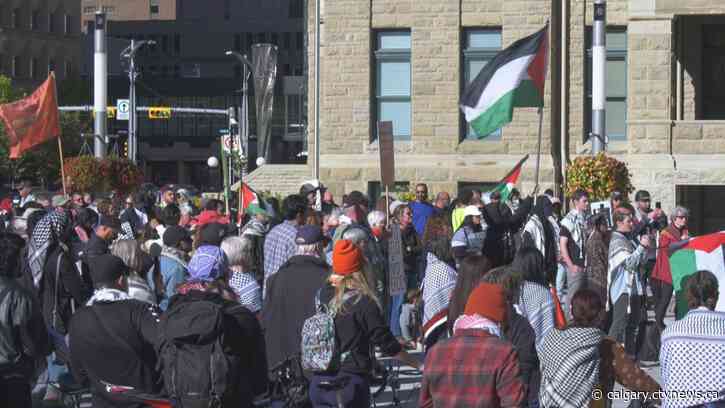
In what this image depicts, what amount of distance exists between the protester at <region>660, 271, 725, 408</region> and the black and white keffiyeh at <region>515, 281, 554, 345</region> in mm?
1698

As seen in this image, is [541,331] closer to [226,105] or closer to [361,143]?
[361,143]

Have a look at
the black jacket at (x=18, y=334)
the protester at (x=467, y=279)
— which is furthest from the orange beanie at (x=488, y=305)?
the black jacket at (x=18, y=334)

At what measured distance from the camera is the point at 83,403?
44.6 ft

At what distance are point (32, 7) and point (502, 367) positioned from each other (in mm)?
96141

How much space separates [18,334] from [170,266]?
12.2ft

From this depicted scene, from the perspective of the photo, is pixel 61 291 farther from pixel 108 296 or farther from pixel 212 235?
pixel 108 296

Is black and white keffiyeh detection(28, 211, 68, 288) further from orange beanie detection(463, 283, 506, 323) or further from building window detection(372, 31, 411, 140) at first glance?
building window detection(372, 31, 411, 140)

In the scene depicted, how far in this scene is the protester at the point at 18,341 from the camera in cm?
909

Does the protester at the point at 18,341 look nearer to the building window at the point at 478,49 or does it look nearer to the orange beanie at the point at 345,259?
the orange beanie at the point at 345,259

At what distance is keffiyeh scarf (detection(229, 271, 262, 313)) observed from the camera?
11.3 meters

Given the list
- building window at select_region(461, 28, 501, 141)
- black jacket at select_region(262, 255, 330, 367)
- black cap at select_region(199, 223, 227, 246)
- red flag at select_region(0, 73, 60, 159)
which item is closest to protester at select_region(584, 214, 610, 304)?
black cap at select_region(199, 223, 227, 246)

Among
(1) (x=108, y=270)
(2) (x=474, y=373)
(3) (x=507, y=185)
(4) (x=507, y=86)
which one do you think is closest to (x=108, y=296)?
(1) (x=108, y=270)

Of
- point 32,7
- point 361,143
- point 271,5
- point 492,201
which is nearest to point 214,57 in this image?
point 271,5

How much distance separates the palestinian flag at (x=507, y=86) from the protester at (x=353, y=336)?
12.1m
